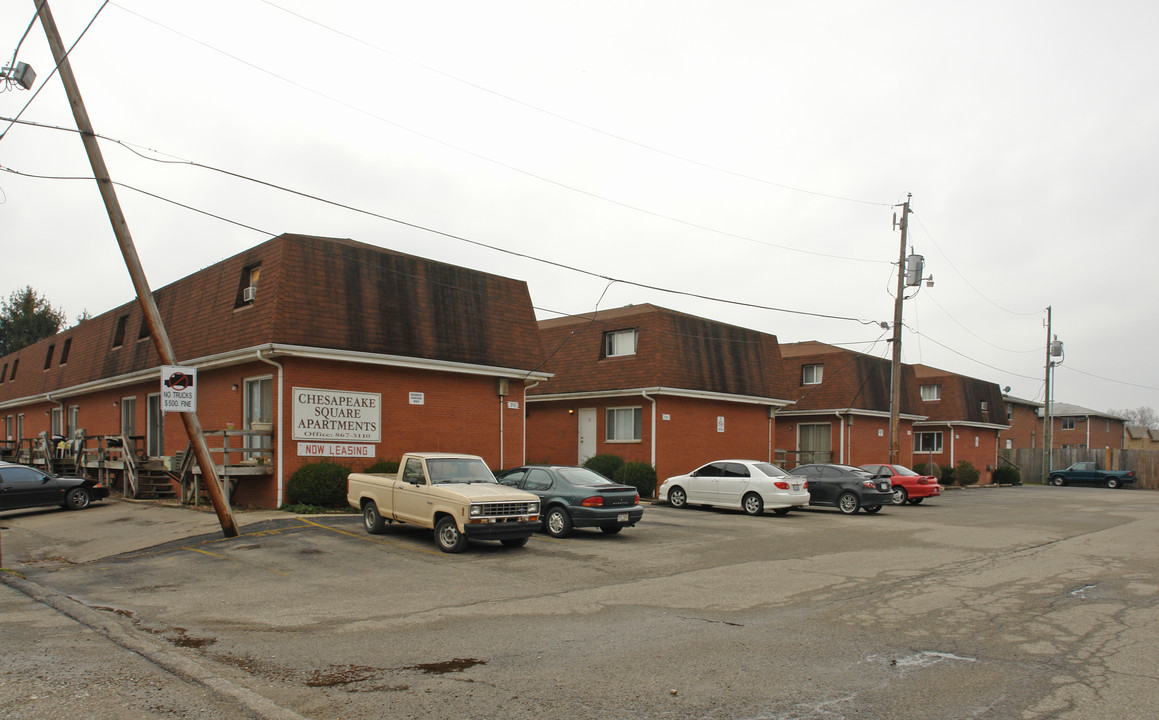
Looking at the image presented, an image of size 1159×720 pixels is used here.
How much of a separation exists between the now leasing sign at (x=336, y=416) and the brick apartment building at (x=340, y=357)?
0.08 feet

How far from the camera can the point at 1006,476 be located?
49.8 m

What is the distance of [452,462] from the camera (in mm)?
14719

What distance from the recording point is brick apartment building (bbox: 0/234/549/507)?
18516mm

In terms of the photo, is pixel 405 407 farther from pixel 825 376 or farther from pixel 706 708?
pixel 825 376

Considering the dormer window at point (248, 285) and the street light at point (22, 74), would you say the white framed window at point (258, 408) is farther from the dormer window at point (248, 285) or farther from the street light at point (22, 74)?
the street light at point (22, 74)

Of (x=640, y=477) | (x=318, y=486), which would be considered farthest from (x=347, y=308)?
(x=640, y=477)

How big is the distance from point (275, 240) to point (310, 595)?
1120cm

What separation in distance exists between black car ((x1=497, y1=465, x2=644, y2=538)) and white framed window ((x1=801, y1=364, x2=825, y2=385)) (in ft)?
80.1

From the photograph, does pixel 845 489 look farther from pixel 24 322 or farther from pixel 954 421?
pixel 24 322

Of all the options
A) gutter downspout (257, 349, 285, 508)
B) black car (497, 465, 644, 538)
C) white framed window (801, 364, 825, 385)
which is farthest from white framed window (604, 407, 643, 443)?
white framed window (801, 364, 825, 385)

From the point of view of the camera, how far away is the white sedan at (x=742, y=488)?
2141 centimetres

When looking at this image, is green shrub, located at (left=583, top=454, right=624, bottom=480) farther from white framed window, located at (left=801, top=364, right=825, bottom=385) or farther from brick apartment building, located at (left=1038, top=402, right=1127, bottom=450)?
brick apartment building, located at (left=1038, top=402, right=1127, bottom=450)

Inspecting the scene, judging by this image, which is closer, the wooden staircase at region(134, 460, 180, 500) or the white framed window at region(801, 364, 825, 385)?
the wooden staircase at region(134, 460, 180, 500)

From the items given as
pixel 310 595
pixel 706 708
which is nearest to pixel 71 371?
pixel 310 595
